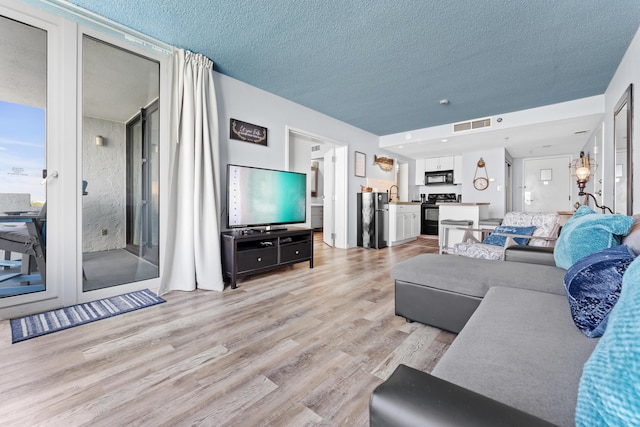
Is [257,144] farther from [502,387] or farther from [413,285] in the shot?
[502,387]

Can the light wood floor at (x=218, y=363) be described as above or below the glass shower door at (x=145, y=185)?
below

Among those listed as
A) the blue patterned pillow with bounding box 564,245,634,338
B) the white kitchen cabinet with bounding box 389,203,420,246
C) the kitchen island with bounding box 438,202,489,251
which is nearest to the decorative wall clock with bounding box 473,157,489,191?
the kitchen island with bounding box 438,202,489,251

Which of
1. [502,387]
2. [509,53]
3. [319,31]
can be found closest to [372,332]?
[502,387]

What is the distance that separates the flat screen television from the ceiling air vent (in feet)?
10.1

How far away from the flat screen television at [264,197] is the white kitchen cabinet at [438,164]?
4854 millimetres

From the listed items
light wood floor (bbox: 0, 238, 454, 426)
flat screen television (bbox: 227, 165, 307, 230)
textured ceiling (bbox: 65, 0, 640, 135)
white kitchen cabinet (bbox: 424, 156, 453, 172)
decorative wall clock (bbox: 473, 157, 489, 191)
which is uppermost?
A: textured ceiling (bbox: 65, 0, 640, 135)

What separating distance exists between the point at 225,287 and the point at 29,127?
2086 mm

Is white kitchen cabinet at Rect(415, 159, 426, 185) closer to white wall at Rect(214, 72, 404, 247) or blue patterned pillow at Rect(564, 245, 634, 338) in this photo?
white wall at Rect(214, 72, 404, 247)

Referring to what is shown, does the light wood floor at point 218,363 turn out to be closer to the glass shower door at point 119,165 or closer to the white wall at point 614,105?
the glass shower door at point 119,165

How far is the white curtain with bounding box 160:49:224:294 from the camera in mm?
2732

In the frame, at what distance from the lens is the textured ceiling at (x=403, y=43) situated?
84.2 inches

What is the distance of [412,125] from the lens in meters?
5.23

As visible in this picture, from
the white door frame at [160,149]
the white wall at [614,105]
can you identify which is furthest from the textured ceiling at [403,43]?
the white door frame at [160,149]

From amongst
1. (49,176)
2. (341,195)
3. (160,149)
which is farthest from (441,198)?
(49,176)
